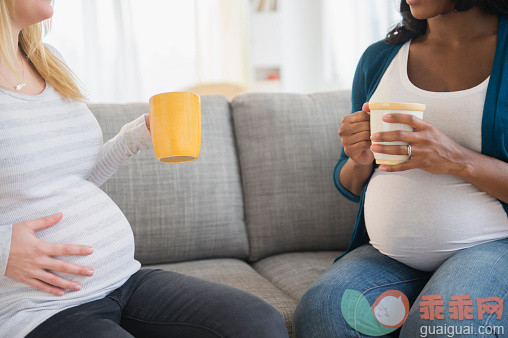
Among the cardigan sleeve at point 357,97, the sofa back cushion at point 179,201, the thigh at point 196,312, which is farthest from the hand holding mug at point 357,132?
the sofa back cushion at point 179,201

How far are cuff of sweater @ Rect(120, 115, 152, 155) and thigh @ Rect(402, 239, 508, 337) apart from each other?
0.64 metres

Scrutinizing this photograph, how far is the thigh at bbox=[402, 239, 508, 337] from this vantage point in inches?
33.0

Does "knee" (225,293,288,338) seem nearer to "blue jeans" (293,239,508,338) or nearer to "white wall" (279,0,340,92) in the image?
"blue jeans" (293,239,508,338)

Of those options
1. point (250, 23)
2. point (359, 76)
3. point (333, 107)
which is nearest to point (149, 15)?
point (250, 23)

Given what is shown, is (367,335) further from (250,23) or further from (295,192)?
(250,23)

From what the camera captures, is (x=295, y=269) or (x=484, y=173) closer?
(x=484, y=173)

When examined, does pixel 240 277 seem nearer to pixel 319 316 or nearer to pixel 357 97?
pixel 319 316

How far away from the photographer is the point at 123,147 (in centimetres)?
110

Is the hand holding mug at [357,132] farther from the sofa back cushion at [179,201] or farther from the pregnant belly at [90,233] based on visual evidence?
the sofa back cushion at [179,201]

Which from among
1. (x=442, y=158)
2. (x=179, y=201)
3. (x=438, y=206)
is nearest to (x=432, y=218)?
(x=438, y=206)

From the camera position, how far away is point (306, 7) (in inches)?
149

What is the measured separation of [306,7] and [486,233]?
121 inches

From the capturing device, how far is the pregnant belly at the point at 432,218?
102 centimetres

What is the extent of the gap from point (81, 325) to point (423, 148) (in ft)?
2.30
